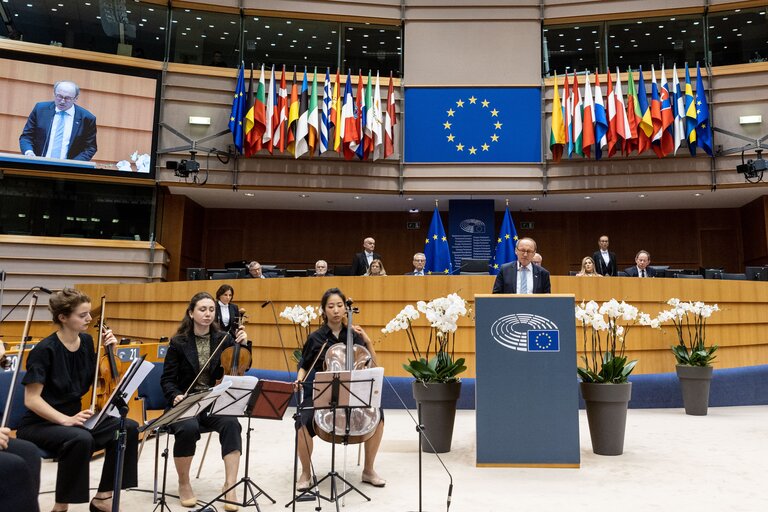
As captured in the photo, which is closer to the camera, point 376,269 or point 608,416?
point 608,416

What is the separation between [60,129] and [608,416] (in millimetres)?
11183

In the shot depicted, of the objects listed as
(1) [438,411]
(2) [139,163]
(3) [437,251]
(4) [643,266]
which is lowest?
(1) [438,411]

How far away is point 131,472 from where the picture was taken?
364 centimetres

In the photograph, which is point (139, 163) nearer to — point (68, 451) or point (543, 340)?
point (68, 451)

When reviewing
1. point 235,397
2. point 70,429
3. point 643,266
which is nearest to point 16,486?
point 70,429

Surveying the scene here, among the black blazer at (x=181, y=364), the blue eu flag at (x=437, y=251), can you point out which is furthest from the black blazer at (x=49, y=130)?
the black blazer at (x=181, y=364)

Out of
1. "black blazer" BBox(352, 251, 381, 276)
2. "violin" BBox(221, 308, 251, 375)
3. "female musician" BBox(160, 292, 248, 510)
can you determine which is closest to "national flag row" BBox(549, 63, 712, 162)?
"black blazer" BBox(352, 251, 381, 276)

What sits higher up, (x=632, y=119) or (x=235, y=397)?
(x=632, y=119)

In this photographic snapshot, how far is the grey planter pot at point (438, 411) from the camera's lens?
5.07 metres

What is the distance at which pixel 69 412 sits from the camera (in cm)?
348

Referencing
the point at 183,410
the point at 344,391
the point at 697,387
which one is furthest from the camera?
the point at 697,387

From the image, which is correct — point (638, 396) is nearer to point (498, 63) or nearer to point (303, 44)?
point (498, 63)

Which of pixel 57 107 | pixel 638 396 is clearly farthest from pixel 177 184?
pixel 638 396

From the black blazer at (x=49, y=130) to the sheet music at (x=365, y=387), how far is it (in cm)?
1017
